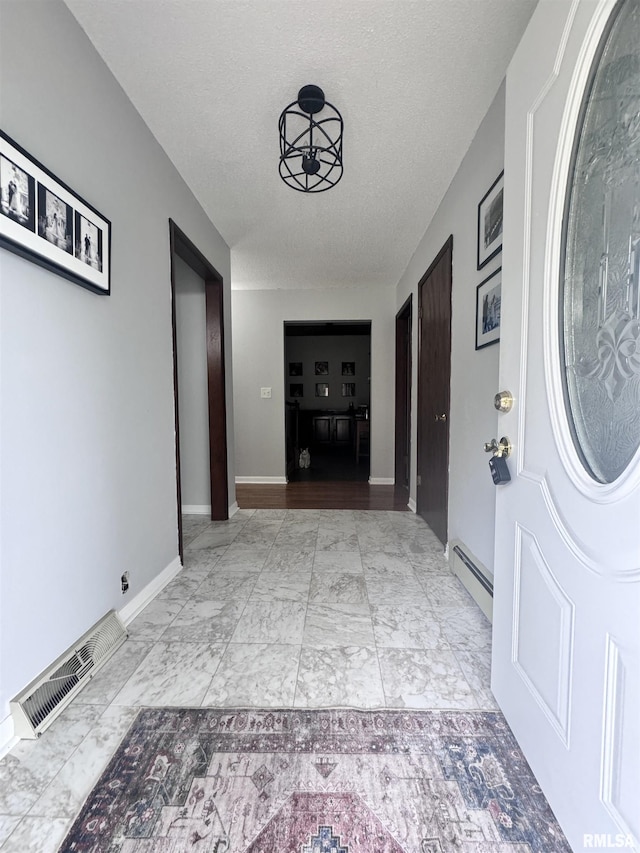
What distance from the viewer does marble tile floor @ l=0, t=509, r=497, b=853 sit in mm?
1014

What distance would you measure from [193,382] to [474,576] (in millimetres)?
2694

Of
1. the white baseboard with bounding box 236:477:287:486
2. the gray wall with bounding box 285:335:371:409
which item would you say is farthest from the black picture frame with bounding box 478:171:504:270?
the gray wall with bounding box 285:335:371:409

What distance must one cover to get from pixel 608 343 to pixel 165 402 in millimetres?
2048

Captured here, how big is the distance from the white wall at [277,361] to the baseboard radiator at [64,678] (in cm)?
318

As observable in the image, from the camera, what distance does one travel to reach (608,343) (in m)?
0.78

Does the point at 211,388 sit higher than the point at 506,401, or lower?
higher

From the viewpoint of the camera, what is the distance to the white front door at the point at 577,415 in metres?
0.69

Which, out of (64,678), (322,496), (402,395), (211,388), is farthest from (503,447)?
(402,395)

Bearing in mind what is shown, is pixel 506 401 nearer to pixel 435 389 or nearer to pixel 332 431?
pixel 435 389

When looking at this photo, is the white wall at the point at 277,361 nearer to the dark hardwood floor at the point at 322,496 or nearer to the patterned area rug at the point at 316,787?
the dark hardwood floor at the point at 322,496

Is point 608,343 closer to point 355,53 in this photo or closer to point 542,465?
point 542,465

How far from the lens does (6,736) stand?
1060mm

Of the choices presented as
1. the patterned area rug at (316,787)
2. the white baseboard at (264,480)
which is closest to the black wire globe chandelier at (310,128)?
the patterned area rug at (316,787)

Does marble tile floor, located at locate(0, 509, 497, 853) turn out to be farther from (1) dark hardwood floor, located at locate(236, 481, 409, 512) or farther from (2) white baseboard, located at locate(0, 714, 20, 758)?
(1) dark hardwood floor, located at locate(236, 481, 409, 512)
